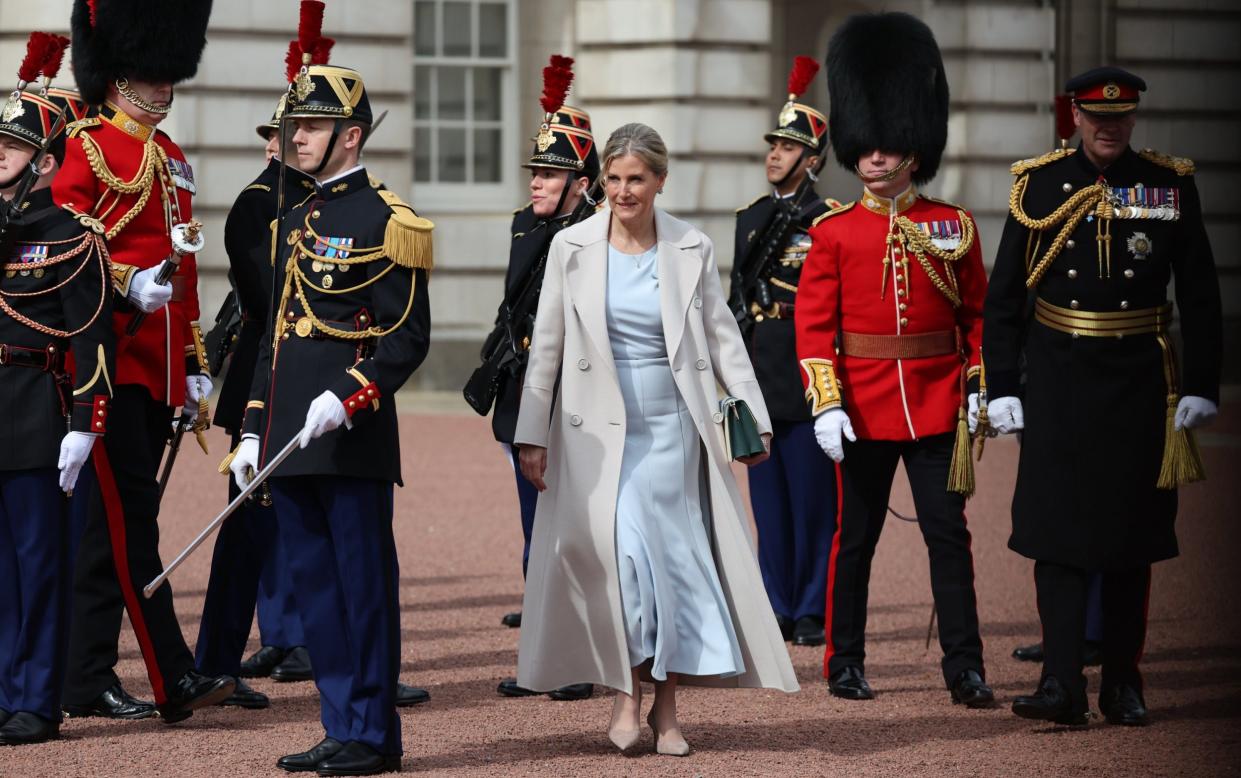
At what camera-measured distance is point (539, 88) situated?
16.2 m

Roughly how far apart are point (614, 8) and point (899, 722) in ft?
35.5

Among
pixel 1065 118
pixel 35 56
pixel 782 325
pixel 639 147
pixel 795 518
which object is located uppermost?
pixel 35 56

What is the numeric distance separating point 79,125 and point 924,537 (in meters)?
2.72

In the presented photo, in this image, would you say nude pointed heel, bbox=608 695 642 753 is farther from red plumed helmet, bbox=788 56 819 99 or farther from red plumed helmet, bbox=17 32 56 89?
red plumed helmet, bbox=788 56 819 99

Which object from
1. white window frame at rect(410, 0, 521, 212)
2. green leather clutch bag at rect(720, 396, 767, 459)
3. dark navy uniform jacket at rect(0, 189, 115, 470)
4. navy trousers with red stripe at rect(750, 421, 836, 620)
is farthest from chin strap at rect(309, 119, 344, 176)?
white window frame at rect(410, 0, 521, 212)

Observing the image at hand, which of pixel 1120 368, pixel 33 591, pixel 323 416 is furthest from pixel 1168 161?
pixel 33 591

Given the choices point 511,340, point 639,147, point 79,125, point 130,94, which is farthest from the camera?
point 511,340

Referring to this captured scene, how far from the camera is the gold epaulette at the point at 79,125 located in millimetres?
5707

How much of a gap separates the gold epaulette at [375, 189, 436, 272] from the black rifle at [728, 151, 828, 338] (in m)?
2.56

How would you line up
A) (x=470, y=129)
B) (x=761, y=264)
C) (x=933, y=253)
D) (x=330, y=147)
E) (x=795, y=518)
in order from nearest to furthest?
(x=330, y=147) < (x=933, y=253) < (x=795, y=518) < (x=761, y=264) < (x=470, y=129)

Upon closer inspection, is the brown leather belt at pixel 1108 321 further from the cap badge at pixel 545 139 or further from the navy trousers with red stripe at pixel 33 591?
the navy trousers with red stripe at pixel 33 591

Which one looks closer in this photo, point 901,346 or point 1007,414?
point 1007,414

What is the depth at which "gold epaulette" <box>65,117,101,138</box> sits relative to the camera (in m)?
5.71

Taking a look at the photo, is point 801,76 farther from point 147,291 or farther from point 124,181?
point 147,291
